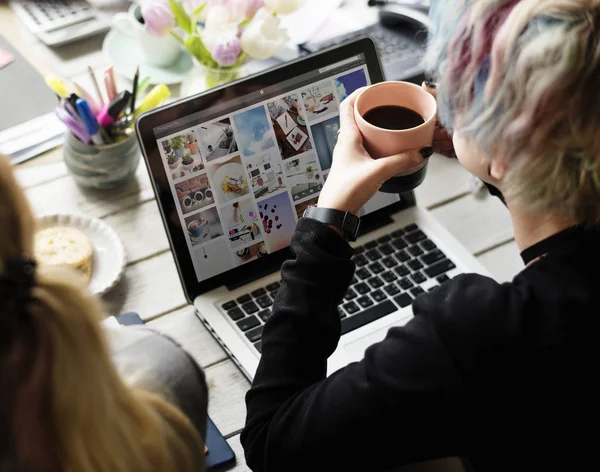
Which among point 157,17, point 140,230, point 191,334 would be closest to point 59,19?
point 157,17

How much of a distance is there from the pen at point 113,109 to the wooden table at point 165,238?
0.14 metres

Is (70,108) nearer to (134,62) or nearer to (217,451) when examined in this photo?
(134,62)

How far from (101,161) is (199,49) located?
262 mm

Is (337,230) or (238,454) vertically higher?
(337,230)

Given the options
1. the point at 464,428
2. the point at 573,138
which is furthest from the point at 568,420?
the point at 573,138

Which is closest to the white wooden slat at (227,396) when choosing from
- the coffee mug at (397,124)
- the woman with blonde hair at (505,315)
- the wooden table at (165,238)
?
the wooden table at (165,238)

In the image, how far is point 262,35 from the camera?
112 centimetres

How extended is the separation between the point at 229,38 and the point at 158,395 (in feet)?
2.20

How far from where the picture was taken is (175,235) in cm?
94

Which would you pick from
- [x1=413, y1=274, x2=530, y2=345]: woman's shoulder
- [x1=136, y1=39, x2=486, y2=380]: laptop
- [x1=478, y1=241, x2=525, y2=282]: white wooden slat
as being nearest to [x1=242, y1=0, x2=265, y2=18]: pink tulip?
[x1=136, y1=39, x2=486, y2=380]: laptop

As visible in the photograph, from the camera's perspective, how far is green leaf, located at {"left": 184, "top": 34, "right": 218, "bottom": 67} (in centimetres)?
115

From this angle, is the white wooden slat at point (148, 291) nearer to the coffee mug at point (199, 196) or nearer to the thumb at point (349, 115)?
the coffee mug at point (199, 196)

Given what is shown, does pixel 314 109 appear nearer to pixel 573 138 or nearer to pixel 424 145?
pixel 424 145

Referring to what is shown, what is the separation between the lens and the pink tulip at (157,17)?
3.81 feet
